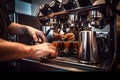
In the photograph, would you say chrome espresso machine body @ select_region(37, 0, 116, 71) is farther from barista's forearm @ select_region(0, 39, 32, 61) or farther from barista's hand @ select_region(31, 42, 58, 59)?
barista's forearm @ select_region(0, 39, 32, 61)

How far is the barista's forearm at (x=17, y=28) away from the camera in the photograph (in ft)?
3.82

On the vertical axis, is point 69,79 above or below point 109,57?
below

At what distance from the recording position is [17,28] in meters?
1.19

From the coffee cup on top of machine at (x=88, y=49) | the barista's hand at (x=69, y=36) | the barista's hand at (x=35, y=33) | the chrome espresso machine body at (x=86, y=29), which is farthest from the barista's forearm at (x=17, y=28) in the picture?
the coffee cup on top of machine at (x=88, y=49)

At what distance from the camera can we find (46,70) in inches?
37.1

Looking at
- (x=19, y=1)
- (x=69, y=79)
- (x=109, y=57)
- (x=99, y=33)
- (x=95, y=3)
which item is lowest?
(x=69, y=79)

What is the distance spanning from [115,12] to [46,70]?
19.6 inches

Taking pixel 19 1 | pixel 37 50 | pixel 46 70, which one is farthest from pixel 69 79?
pixel 19 1

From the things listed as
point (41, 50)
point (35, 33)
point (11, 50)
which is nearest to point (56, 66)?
point (41, 50)

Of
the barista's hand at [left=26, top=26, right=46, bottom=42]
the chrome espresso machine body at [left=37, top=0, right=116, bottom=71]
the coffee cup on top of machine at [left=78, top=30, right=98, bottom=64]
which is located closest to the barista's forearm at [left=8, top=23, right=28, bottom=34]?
the barista's hand at [left=26, top=26, right=46, bottom=42]

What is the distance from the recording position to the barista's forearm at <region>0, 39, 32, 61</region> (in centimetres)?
80

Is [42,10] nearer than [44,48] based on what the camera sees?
No

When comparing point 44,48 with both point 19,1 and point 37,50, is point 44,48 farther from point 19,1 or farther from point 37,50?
point 19,1

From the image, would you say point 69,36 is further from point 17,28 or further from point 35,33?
point 17,28
